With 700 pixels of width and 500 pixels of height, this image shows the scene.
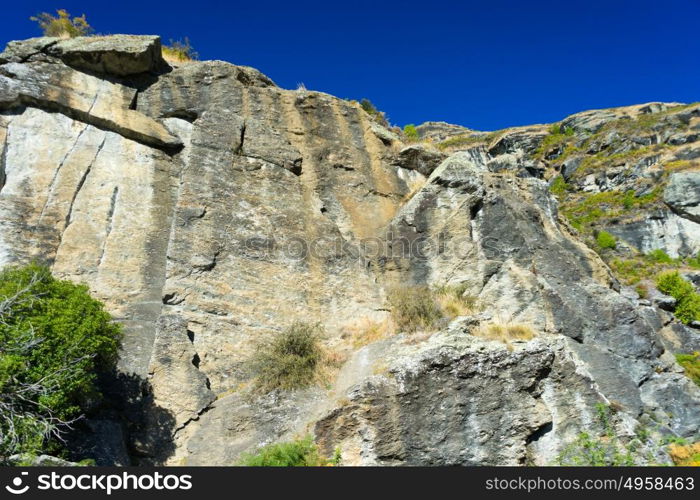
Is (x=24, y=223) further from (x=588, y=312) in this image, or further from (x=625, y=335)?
(x=625, y=335)

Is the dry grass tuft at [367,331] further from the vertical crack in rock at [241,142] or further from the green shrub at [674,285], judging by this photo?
the green shrub at [674,285]

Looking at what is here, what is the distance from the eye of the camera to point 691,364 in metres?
20.0

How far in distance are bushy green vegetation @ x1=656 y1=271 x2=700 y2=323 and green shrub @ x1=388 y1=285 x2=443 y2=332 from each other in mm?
27129

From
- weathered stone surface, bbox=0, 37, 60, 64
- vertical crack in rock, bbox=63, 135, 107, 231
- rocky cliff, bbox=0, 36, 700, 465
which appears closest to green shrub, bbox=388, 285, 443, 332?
rocky cliff, bbox=0, 36, 700, 465

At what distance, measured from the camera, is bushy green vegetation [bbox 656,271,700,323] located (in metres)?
30.9

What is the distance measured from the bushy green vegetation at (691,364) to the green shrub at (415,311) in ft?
47.4

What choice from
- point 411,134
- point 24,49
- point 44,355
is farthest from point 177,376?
point 411,134

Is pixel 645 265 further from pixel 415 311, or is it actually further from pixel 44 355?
pixel 44 355

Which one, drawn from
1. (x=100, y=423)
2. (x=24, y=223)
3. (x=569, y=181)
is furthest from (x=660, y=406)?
(x=569, y=181)

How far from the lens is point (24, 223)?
10.3 metres

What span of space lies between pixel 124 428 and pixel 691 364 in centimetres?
2105

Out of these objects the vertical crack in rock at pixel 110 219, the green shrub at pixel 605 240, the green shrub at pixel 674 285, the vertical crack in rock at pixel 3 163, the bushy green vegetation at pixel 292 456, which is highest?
the green shrub at pixel 605 240

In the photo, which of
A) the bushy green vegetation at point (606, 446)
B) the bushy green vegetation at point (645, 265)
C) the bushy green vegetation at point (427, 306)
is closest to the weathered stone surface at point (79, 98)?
the bushy green vegetation at point (427, 306)

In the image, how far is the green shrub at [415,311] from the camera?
940 cm
